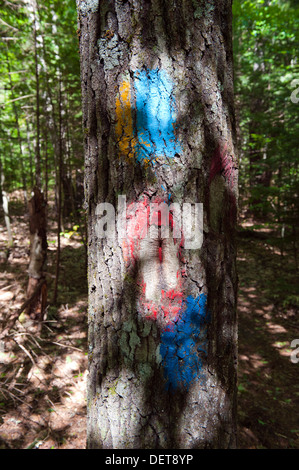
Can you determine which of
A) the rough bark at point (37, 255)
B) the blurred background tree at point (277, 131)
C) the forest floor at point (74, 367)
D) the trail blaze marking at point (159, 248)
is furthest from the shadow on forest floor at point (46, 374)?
Result: the blurred background tree at point (277, 131)

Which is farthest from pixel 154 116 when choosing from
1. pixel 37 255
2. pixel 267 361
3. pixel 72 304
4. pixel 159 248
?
pixel 72 304

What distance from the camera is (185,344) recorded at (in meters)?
0.98

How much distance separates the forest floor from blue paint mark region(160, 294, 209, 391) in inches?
63.7

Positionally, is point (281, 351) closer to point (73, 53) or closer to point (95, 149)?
point (95, 149)

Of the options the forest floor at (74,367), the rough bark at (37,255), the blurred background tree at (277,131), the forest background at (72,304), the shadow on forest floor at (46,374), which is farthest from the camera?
the blurred background tree at (277,131)

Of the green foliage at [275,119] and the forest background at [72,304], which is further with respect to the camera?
the green foliage at [275,119]

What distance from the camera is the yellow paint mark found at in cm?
93

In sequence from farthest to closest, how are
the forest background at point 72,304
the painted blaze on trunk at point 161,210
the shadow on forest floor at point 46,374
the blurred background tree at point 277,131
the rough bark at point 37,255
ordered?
the blurred background tree at point 277,131, the rough bark at point 37,255, the forest background at point 72,304, the shadow on forest floor at point 46,374, the painted blaze on trunk at point 161,210

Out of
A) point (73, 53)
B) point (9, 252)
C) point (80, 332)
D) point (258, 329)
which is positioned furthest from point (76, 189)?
point (258, 329)

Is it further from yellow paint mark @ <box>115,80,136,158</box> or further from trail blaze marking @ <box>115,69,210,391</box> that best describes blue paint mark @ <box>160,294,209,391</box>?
yellow paint mark @ <box>115,80,136,158</box>

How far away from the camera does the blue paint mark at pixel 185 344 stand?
3.19 ft

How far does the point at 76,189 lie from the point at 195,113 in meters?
8.05

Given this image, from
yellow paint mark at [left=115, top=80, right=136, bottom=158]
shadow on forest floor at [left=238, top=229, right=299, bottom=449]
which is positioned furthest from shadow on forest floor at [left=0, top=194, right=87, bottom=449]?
yellow paint mark at [left=115, top=80, right=136, bottom=158]

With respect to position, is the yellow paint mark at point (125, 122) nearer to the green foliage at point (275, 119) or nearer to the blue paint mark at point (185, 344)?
the blue paint mark at point (185, 344)
